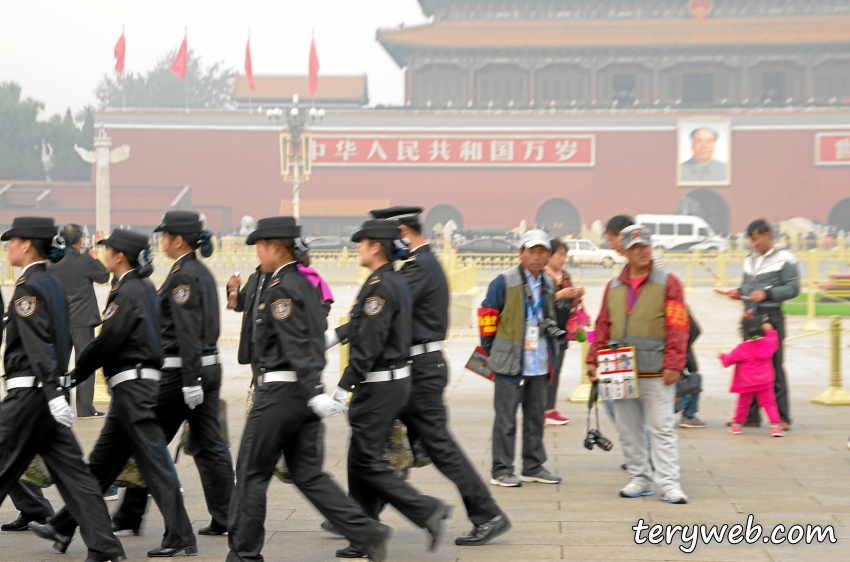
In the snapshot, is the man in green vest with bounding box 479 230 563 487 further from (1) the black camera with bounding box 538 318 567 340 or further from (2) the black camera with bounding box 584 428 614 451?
(2) the black camera with bounding box 584 428 614 451

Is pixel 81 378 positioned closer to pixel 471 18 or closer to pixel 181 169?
pixel 181 169

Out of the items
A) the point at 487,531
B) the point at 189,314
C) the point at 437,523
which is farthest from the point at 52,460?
the point at 487,531

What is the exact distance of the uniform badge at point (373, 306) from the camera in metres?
4.01

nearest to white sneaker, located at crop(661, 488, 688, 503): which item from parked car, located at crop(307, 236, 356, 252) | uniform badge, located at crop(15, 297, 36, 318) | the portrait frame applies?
uniform badge, located at crop(15, 297, 36, 318)

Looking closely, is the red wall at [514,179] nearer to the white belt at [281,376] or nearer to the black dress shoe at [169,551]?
the black dress shoe at [169,551]

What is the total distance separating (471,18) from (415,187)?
858cm

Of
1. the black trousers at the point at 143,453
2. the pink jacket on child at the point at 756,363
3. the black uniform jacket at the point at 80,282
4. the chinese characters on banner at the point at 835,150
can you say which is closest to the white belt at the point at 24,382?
the black trousers at the point at 143,453

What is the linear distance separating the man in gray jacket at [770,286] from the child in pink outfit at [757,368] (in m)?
0.13

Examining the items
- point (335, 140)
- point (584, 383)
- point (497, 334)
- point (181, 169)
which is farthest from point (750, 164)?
point (497, 334)

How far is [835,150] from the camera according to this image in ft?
115

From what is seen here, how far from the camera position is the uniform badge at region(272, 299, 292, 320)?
375 cm

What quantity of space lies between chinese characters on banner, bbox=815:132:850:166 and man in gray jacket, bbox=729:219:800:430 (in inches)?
1216

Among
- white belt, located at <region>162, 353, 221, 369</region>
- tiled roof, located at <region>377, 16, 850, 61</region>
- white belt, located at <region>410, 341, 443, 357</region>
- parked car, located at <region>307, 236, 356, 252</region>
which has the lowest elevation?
white belt, located at <region>162, 353, 221, 369</region>

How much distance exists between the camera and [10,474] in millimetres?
3871
